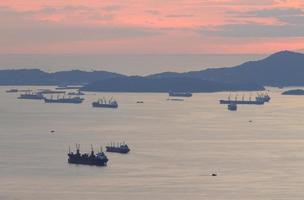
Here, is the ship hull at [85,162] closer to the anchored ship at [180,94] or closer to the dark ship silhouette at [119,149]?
the dark ship silhouette at [119,149]

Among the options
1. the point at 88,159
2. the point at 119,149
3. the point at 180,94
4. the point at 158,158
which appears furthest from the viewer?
the point at 180,94

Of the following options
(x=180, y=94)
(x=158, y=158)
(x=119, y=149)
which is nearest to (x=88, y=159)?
(x=158, y=158)

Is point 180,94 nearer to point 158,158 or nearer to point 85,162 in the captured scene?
point 158,158

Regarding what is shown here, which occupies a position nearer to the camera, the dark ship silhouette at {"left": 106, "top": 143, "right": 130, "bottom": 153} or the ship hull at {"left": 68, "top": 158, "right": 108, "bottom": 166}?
the ship hull at {"left": 68, "top": 158, "right": 108, "bottom": 166}

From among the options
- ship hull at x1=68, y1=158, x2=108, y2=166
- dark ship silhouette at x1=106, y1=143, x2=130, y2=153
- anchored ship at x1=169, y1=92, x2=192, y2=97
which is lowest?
ship hull at x1=68, y1=158, x2=108, y2=166

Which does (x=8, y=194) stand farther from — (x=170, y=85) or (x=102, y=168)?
(x=170, y=85)

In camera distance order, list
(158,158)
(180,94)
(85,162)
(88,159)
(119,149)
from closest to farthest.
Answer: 1. (88,159)
2. (85,162)
3. (158,158)
4. (119,149)
5. (180,94)

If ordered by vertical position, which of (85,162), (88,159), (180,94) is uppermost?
(180,94)

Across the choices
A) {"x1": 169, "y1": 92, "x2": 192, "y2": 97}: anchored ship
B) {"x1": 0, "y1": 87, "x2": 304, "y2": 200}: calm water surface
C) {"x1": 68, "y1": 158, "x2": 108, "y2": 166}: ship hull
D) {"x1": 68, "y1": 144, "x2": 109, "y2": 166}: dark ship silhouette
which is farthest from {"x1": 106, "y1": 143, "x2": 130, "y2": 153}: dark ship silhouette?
{"x1": 169, "y1": 92, "x2": 192, "y2": 97}: anchored ship

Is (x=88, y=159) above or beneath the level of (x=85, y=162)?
above

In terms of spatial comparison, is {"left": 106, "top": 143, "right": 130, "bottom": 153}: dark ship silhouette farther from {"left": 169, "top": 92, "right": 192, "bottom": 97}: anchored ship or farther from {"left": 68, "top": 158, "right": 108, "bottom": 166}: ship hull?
{"left": 169, "top": 92, "right": 192, "bottom": 97}: anchored ship
